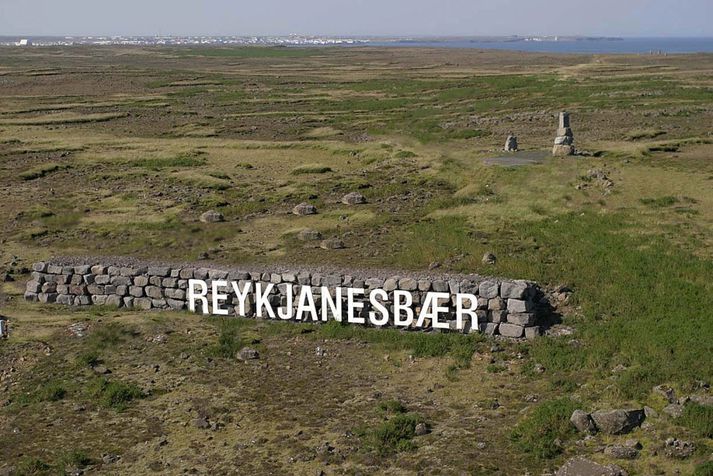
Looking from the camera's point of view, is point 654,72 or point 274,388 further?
point 654,72

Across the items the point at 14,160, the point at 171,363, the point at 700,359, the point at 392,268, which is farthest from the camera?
the point at 14,160

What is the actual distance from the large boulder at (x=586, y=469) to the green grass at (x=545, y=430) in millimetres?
528

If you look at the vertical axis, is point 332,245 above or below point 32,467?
above

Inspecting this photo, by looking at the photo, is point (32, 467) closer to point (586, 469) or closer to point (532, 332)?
point (586, 469)

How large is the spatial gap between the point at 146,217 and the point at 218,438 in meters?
20.0

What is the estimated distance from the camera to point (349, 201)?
36.0 meters

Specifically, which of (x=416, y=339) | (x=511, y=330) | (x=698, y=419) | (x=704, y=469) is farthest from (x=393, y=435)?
(x=511, y=330)

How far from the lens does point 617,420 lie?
15289 millimetres

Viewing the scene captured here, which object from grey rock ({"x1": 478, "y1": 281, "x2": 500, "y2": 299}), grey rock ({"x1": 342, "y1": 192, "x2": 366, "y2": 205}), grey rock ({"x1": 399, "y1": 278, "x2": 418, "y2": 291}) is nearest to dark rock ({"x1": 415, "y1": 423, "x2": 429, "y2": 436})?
grey rock ({"x1": 478, "y1": 281, "x2": 500, "y2": 299})

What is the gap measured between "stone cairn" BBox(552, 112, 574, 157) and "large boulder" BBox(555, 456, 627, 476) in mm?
30946

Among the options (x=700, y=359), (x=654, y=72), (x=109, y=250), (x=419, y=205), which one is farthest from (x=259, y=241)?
(x=654, y=72)

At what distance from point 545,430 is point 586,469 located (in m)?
1.48

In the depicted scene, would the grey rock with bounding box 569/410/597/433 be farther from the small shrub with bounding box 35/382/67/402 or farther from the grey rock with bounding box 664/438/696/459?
the small shrub with bounding box 35/382/67/402

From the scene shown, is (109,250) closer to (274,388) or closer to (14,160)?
(274,388)
